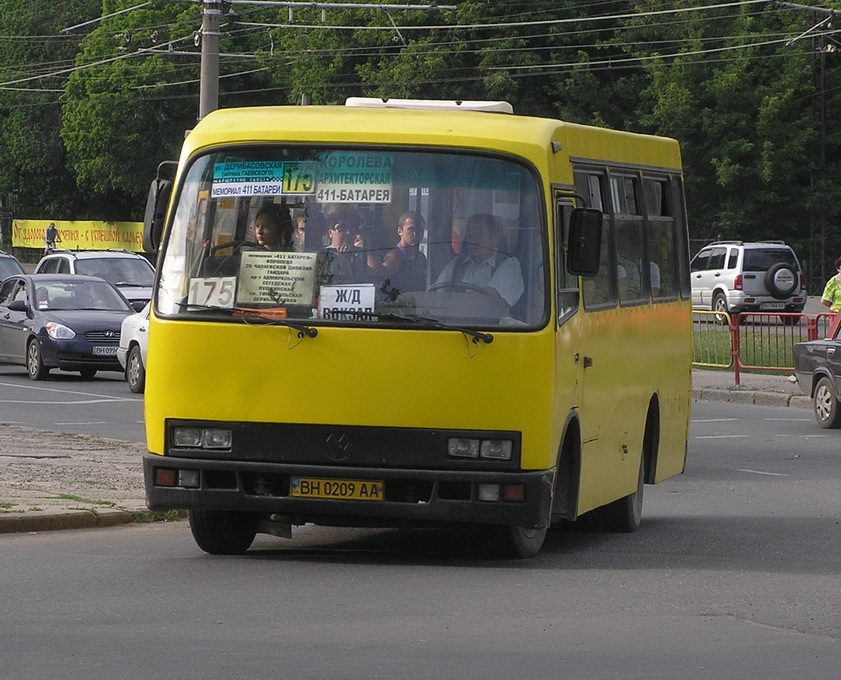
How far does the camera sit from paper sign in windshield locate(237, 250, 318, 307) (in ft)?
32.0

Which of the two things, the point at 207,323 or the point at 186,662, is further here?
the point at 207,323

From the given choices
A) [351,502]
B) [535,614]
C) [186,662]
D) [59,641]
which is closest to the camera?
[186,662]

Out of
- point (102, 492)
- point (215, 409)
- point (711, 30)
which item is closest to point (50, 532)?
point (102, 492)

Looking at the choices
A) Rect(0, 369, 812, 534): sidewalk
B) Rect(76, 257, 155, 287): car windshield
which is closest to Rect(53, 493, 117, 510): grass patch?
Rect(0, 369, 812, 534): sidewalk

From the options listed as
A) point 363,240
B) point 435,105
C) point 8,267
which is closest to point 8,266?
point 8,267

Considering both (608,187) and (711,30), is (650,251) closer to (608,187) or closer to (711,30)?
(608,187)

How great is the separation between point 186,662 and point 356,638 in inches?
34.5

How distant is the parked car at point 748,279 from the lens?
46.6m

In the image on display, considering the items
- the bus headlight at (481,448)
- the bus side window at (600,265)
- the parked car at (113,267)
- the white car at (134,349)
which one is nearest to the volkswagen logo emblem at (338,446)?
the bus headlight at (481,448)

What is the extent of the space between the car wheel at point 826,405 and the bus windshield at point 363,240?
1267 centimetres

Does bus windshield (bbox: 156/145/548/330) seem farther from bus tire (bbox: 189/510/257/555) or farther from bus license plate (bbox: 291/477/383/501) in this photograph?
bus tire (bbox: 189/510/257/555)

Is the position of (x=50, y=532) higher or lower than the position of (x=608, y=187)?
lower

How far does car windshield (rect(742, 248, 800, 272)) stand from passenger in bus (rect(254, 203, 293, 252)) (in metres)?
38.5

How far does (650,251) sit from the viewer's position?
12695 millimetres
